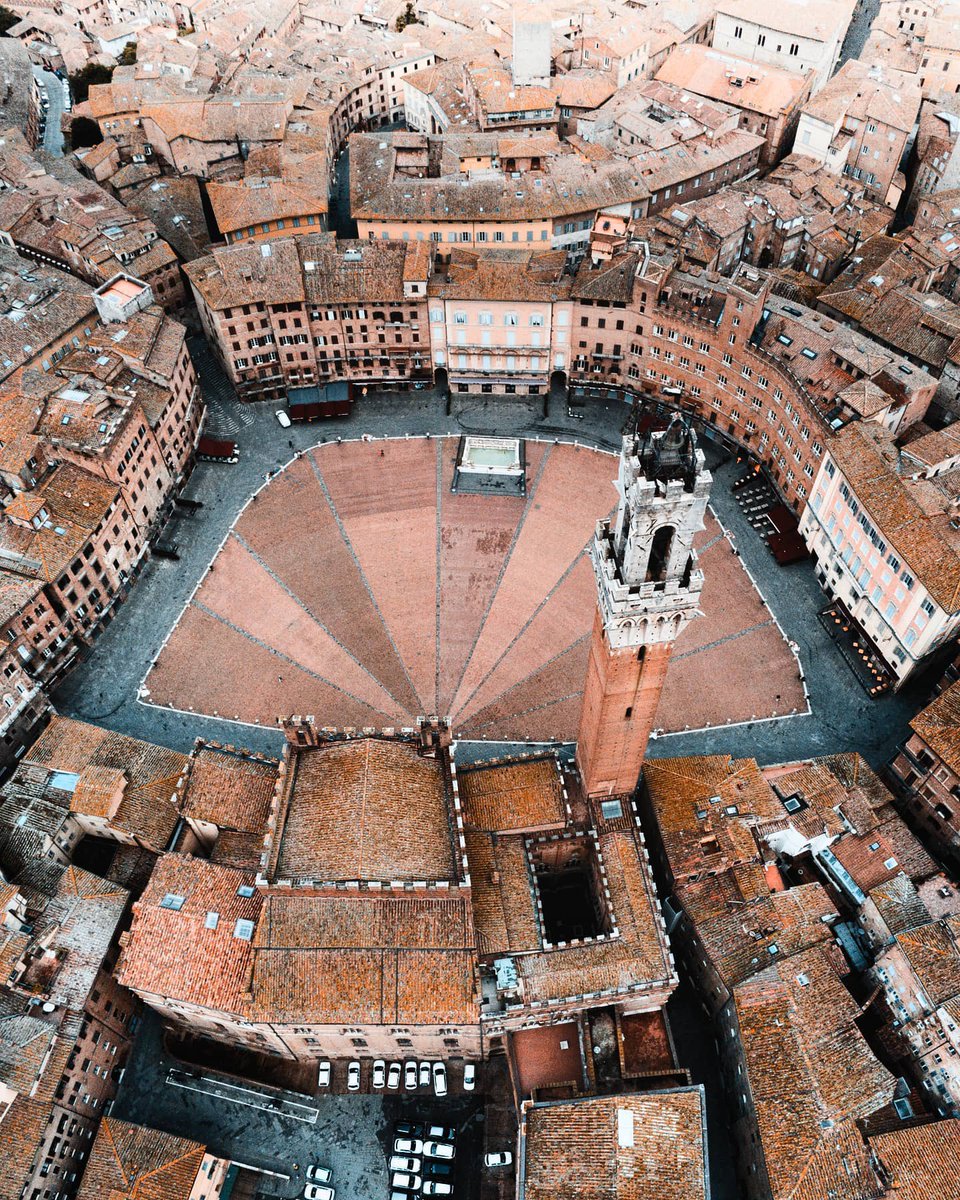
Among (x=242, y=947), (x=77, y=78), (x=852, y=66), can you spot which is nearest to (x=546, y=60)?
(x=852, y=66)

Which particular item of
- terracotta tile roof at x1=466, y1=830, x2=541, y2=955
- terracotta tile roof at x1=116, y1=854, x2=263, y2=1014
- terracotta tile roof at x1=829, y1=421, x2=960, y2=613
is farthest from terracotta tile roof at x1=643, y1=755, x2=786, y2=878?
terracotta tile roof at x1=116, y1=854, x2=263, y2=1014

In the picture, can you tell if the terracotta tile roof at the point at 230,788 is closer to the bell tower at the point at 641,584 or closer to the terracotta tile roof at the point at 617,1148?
the bell tower at the point at 641,584

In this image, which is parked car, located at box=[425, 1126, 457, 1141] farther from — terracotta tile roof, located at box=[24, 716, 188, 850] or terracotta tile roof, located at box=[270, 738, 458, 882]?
terracotta tile roof, located at box=[24, 716, 188, 850]

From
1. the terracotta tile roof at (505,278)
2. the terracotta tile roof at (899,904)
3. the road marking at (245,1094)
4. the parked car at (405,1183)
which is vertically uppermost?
the terracotta tile roof at (505,278)

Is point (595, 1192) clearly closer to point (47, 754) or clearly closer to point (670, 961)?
point (670, 961)

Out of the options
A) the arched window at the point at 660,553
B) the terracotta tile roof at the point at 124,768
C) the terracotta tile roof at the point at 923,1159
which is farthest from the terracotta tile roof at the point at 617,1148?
the terracotta tile roof at the point at 124,768
